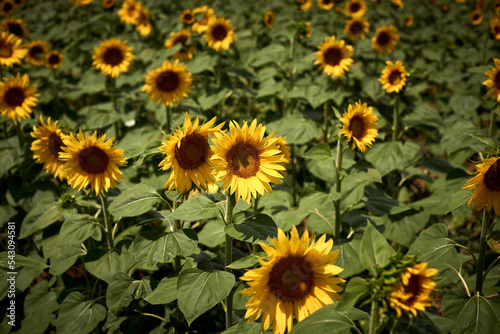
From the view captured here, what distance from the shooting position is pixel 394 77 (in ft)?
11.2

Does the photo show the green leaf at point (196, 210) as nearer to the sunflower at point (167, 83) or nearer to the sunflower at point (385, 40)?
the sunflower at point (167, 83)

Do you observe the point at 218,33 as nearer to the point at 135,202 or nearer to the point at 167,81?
the point at 167,81

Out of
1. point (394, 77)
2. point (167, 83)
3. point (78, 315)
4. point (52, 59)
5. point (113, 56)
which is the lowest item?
point (78, 315)

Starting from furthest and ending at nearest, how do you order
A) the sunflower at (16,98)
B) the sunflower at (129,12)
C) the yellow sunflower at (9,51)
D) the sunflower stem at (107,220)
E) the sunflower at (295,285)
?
the sunflower at (129,12), the yellow sunflower at (9,51), the sunflower at (16,98), the sunflower stem at (107,220), the sunflower at (295,285)

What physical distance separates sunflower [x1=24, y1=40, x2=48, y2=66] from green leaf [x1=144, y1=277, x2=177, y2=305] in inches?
158

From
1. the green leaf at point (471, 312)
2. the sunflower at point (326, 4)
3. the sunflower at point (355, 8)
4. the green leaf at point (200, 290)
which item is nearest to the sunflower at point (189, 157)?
the green leaf at point (200, 290)

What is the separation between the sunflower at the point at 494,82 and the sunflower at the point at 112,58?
12.1ft

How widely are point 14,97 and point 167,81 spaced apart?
1373 mm

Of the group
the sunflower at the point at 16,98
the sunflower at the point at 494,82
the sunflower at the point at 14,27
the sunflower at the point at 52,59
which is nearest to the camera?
the sunflower at the point at 494,82

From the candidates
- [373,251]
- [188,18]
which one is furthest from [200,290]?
[188,18]

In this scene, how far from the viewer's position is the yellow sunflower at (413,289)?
1.25 meters

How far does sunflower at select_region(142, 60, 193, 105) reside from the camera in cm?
340

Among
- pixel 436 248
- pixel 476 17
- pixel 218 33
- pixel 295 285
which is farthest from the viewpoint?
pixel 476 17

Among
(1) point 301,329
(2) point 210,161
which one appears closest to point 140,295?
(2) point 210,161
